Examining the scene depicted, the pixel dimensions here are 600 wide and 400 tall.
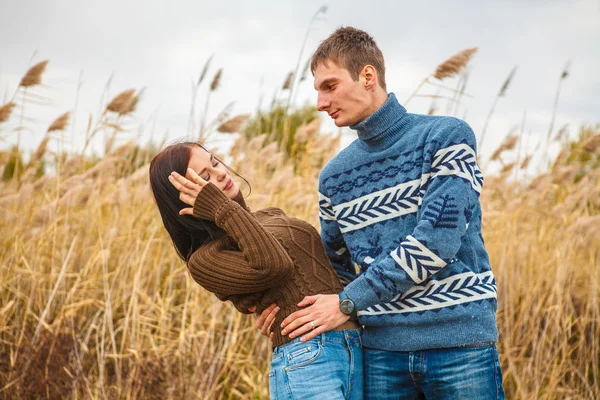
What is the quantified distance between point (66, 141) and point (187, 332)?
5.20 ft

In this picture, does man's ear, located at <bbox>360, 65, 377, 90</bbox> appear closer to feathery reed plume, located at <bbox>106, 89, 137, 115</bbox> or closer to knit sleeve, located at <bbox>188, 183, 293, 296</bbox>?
knit sleeve, located at <bbox>188, 183, 293, 296</bbox>

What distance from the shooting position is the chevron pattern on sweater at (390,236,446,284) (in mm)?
1905

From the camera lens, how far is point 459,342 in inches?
78.1

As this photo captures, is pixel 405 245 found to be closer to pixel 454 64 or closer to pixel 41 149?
pixel 454 64

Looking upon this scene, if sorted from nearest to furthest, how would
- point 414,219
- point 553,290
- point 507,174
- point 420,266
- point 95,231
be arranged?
point 420,266, point 414,219, point 553,290, point 95,231, point 507,174

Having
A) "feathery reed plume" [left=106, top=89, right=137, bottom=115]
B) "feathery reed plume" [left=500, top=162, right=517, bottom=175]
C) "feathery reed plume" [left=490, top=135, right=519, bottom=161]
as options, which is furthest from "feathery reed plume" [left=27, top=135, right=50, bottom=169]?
"feathery reed plume" [left=500, top=162, right=517, bottom=175]

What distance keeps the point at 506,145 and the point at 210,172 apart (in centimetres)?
307

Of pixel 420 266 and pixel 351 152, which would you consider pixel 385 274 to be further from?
pixel 351 152

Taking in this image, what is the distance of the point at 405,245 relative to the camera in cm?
194

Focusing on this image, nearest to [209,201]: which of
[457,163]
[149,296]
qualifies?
[457,163]

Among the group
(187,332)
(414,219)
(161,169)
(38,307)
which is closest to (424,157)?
(414,219)

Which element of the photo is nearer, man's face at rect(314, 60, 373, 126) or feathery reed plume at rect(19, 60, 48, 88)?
man's face at rect(314, 60, 373, 126)

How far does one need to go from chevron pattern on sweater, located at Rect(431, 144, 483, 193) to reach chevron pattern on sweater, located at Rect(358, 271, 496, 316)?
29cm

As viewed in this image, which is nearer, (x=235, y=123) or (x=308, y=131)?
(x=235, y=123)
